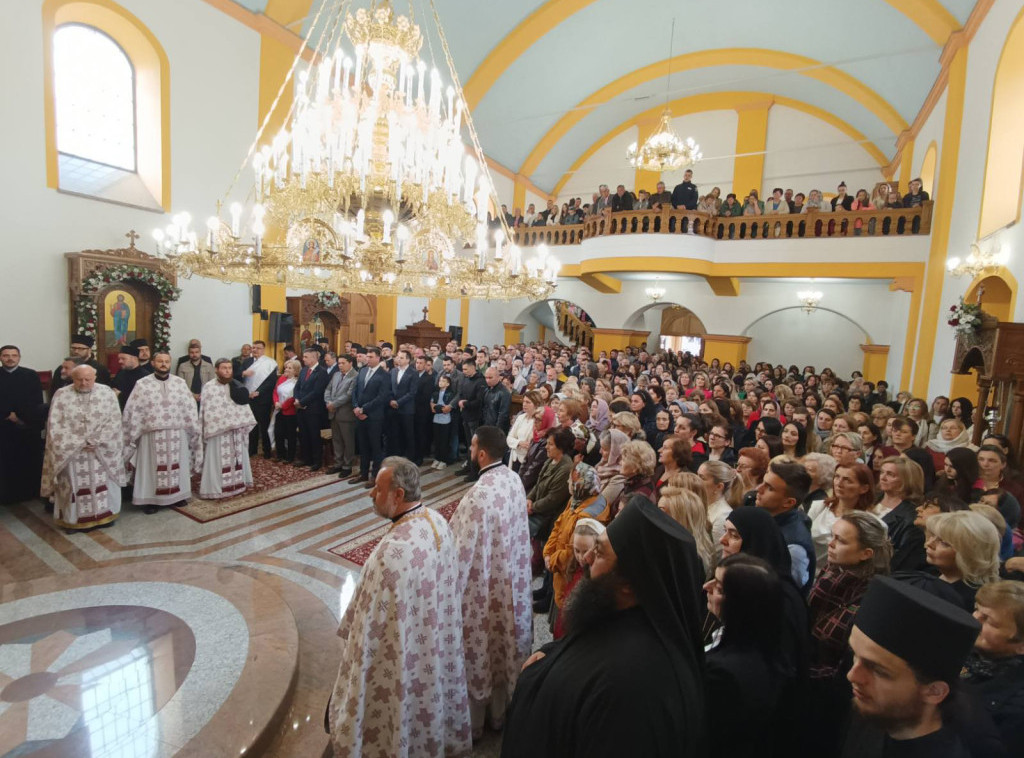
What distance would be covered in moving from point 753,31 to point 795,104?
14.1 ft

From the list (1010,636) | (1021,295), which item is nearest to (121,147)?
(1010,636)

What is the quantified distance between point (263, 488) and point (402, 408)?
2.15 metres

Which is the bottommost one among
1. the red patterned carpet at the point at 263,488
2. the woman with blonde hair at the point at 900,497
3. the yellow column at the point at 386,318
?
the red patterned carpet at the point at 263,488

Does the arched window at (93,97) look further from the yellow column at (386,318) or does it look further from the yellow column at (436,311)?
the yellow column at (436,311)

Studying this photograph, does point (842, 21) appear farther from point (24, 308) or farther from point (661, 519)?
point (24, 308)

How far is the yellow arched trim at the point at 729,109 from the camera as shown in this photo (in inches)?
672

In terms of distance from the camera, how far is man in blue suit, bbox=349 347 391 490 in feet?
24.7

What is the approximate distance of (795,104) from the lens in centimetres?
1745

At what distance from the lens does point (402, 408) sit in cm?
795

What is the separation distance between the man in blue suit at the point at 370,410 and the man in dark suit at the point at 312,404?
59 cm

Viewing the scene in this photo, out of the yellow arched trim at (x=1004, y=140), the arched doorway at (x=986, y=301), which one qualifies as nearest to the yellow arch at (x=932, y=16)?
the yellow arched trim at (x=1004, y=140)

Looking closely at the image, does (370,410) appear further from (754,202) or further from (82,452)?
(754,202)

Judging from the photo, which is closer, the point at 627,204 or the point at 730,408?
the point at 730,408

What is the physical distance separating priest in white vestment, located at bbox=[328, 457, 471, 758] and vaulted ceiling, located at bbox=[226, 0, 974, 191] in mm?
10980
